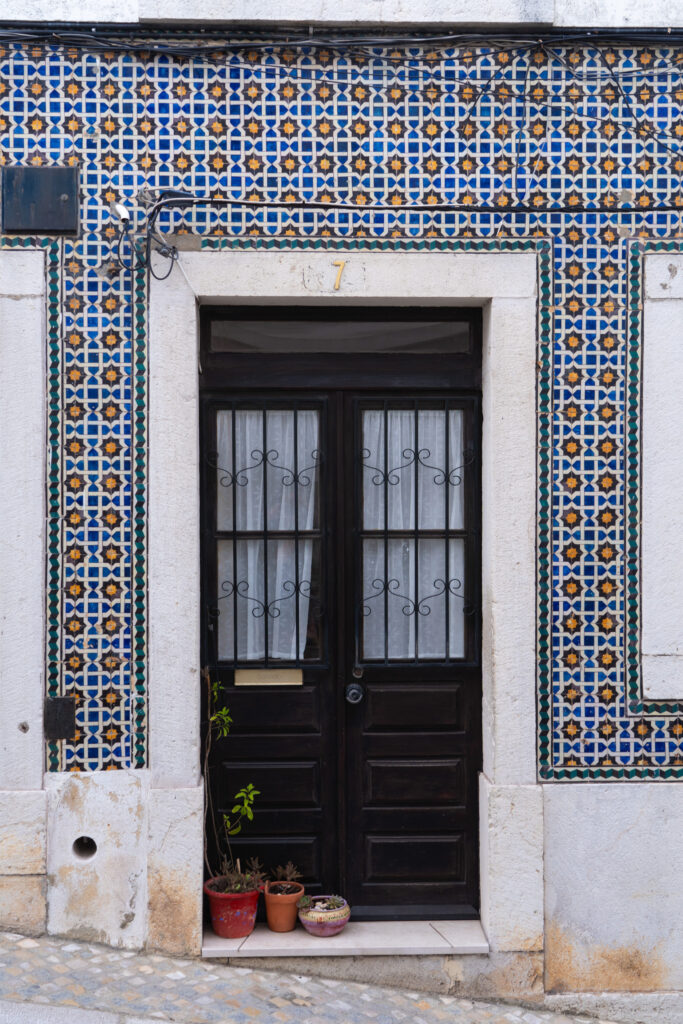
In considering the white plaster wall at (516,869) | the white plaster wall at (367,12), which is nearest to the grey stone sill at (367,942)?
the white plaster wall at (516,869)

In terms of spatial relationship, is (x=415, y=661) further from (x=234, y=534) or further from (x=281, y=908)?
(x=281, y=908)

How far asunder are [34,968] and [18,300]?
2.89 meters

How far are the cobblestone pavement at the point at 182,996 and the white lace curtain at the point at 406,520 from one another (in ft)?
4.93

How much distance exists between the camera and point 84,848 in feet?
15.0

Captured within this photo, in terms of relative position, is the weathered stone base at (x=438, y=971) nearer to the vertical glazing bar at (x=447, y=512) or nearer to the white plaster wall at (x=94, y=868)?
the white plaster wall at (x=94, y=868)

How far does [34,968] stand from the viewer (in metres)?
4.28

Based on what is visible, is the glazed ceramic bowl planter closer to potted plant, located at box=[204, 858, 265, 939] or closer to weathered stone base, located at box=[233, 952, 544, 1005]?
weathered stone base, located at box=[233, 952, 544, 1005]

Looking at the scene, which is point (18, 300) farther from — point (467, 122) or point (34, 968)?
point (34, 968)

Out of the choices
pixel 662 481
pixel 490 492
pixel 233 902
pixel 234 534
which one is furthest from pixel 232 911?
pixel 662 481

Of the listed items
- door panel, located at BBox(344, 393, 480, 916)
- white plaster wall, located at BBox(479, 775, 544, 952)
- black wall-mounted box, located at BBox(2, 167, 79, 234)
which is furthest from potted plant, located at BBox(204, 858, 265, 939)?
black wall-mounted box, located at BBox(2, 167, 79, 234)

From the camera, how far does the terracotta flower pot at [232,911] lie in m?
4.59

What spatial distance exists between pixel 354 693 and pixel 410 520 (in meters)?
0.87

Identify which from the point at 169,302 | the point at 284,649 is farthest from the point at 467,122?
the point at 284,649

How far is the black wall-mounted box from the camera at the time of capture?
4531 mm
